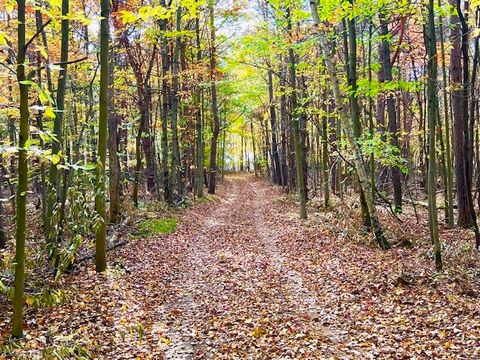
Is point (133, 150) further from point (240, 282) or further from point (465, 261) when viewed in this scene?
point (465, 261)

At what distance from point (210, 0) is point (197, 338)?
1886 cm

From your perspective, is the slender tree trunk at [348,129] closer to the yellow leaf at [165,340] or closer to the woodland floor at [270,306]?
the woodland floor at [270,306]

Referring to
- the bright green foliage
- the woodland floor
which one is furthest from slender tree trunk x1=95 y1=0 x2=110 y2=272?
the bright green foliage

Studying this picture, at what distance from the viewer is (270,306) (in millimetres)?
7762

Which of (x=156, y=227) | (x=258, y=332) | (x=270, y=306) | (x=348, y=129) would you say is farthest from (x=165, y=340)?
(x=156, y=227)

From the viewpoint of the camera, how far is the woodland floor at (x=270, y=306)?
19.6 feet

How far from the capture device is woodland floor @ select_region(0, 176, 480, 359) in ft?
19.6

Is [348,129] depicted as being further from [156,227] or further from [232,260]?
[156,227]

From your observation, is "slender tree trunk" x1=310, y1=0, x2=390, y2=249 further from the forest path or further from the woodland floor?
the forest path

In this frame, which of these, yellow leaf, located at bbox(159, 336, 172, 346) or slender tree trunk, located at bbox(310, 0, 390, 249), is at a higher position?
slender tree trunk, located at bbox(310, 0, 390, 249)

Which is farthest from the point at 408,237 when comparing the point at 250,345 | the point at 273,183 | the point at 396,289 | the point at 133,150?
the point at 273,183

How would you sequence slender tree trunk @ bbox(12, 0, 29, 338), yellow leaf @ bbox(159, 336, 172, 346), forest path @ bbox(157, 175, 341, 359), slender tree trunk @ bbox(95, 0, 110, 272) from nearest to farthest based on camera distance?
slender tree trunk @ bbox(12, 0, 29, 338), forest path @ bbox(157, 175, 341, 359), yellow leaf @ bbox(159, 336, 172, 346), slender tree trunk @ bbox(95, 0, 110, 272)

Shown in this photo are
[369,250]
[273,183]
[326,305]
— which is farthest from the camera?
[273,183]

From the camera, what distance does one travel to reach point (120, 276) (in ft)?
30.4
